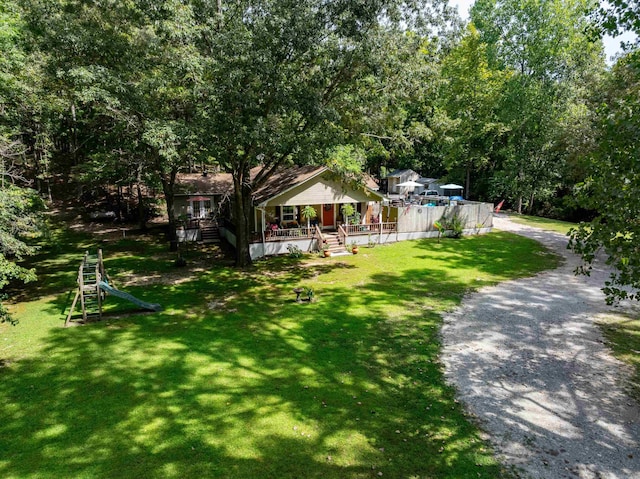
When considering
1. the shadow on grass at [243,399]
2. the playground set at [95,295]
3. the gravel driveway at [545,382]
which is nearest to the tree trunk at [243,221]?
the shadow on grass at [243,399]

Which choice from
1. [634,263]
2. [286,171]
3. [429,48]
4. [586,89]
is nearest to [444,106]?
[586,89]

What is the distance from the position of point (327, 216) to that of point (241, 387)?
61.9 ft

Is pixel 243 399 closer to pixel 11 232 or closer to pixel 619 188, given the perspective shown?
pixel 619 188

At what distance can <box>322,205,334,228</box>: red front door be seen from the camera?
89.7ft

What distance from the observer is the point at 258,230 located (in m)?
25.1

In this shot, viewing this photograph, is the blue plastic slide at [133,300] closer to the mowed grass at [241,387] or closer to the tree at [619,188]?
the mowed grass at [241,387]

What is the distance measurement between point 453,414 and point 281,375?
434 centimetres

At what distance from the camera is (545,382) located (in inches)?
379

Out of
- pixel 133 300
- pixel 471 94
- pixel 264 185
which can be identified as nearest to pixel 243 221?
pixel 264 185

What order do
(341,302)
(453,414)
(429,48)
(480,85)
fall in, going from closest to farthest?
(453,414) < (341,302) < (429,48) < (480,85)

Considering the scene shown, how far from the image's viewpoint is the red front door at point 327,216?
2733 cm

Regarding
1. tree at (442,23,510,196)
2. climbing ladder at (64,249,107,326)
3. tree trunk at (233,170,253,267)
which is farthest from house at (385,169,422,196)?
climbing ladder at (64,249,107,326)

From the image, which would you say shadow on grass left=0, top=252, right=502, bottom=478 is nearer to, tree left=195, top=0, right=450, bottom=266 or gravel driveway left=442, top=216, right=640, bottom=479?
gravel driveway left=442, top=216, right=640, bottom=479

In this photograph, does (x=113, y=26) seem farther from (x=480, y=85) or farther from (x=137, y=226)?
(x=480, y=85)
